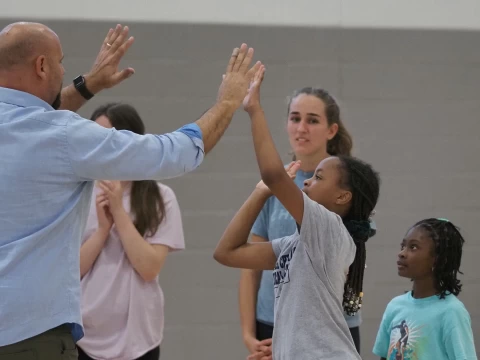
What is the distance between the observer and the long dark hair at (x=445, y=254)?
316 centimetres

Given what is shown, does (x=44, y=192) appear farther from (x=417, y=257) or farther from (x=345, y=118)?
(x=345, y=118)

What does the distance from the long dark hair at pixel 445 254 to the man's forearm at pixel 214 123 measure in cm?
130

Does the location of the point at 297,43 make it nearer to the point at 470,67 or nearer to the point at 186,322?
the point at 470,67

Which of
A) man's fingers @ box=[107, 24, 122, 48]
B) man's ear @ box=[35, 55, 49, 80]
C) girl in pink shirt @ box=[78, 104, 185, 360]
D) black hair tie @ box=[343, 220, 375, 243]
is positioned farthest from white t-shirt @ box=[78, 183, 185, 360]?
man's ear @ box=[35, 55, 49, 80]

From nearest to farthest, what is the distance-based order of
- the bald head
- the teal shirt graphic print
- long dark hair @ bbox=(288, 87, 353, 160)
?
the bald head, the teal shirt graphic print, long dark hair @ bbox=(288, 87, 353, 160)

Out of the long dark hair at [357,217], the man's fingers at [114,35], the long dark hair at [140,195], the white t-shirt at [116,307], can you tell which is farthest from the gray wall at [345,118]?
the long dark hair at [357,217]

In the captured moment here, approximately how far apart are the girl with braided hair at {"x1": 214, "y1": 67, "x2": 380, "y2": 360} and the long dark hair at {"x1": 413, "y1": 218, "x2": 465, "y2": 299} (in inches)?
28.3

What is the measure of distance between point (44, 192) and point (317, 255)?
0.84 meters

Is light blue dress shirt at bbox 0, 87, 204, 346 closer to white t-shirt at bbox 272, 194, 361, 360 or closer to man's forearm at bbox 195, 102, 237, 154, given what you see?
man's forearm at bbox 195, 102, 237, 154

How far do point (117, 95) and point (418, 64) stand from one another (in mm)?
1888

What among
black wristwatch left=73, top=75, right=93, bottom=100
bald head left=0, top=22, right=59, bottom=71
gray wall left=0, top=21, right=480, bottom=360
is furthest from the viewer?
gray wall left=0, top=21, right=480, bottom=360

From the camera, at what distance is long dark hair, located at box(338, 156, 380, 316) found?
100.0 inches

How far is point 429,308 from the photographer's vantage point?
3051 millimetres

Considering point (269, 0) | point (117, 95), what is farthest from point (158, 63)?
point (269, 0)
